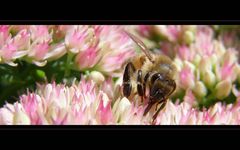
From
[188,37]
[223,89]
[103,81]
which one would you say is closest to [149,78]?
[103,81]

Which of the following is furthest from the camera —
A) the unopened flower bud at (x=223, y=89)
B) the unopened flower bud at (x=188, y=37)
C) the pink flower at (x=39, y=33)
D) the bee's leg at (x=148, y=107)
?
the unopened flower bud at (x=188, y=37)

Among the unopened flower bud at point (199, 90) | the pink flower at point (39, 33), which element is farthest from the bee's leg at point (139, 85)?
the unopened flower bud at point (199, 90)

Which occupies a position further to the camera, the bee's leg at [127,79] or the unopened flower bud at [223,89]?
the unopened flower bud at [223,89]

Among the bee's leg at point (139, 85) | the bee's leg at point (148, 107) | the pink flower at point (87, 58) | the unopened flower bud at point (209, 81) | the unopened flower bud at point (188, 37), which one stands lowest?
the bee's leg at point (148, 107)

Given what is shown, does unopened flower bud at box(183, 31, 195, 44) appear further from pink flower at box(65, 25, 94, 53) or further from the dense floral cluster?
pink flower at box(65, 25, 94, 53)

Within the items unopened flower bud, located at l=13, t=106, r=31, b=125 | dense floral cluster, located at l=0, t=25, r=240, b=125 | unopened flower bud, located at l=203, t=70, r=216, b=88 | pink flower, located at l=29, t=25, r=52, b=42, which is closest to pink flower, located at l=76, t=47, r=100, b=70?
dense floral cluster, located at l=0, t=25, r=240, b=125

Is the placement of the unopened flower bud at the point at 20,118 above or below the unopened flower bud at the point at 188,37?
below

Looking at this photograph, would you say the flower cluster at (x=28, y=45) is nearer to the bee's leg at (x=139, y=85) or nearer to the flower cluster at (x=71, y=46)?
the flower cluster at (x=71, y=46)

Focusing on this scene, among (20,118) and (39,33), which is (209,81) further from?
(20,118)
